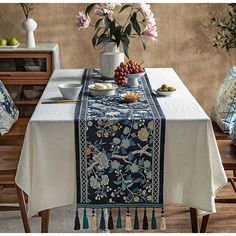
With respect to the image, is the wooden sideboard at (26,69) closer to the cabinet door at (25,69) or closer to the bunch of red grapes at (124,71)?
the cabinet door at (25,69)

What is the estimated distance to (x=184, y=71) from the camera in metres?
4.47

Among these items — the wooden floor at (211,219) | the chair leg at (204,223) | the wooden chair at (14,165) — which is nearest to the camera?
the wooden chair at (14,165)

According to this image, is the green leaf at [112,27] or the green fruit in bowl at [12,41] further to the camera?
the green fruit in bowl at [12,41]

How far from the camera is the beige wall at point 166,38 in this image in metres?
4.30

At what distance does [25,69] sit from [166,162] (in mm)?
2070

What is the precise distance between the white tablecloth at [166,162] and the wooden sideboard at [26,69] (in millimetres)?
1685

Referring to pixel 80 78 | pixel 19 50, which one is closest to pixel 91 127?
pixel 80 78

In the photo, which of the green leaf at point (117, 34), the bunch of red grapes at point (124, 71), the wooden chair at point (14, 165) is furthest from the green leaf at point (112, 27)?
the wooden chair at point (14, 165)

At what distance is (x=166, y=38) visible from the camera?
4.38 metres

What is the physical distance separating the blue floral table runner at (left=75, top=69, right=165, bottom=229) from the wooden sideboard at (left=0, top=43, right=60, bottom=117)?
171cm

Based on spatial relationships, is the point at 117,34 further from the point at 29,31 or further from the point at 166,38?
the point at 166,38

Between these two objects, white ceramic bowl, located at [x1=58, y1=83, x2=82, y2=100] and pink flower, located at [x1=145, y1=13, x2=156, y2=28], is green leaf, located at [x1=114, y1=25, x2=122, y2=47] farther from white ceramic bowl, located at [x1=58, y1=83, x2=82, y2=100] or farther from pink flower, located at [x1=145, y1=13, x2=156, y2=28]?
white ceramic bowl, located at [x1=58, y1=83, x2=82, y2=100]

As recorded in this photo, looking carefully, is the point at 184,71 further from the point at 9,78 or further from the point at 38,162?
the point at 38,162

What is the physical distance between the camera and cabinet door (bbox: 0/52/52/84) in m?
4.04
